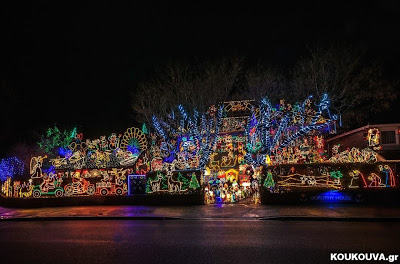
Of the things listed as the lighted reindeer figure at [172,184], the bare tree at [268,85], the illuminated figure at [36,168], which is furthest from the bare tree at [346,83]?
the illuminated figure at [36,168]

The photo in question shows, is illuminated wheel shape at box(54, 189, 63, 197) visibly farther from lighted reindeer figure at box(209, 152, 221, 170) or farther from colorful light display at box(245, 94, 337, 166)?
colorful light display at box(245, 94, 337, 166)

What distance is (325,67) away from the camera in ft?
73.3

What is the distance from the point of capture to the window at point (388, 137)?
1979cm

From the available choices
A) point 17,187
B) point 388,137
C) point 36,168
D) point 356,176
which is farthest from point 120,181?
point 388,137

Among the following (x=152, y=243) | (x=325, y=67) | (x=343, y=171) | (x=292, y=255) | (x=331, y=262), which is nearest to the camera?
(x=331, y=262)

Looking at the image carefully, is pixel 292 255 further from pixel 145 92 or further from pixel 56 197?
pixel 145 92

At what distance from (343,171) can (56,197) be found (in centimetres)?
1634

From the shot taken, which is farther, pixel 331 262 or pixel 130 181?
pixel 130 181

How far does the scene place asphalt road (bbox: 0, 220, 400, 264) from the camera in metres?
7.07

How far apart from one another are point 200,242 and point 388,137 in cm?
1640

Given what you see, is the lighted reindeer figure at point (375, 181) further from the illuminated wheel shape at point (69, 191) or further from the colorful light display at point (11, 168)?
the colorful light display at point (11, 168)

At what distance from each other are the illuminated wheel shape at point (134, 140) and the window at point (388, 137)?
48.5 feet

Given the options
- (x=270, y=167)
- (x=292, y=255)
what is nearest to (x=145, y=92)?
(x=270, y=167)

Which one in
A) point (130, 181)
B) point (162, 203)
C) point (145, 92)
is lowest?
point (162, 203)
